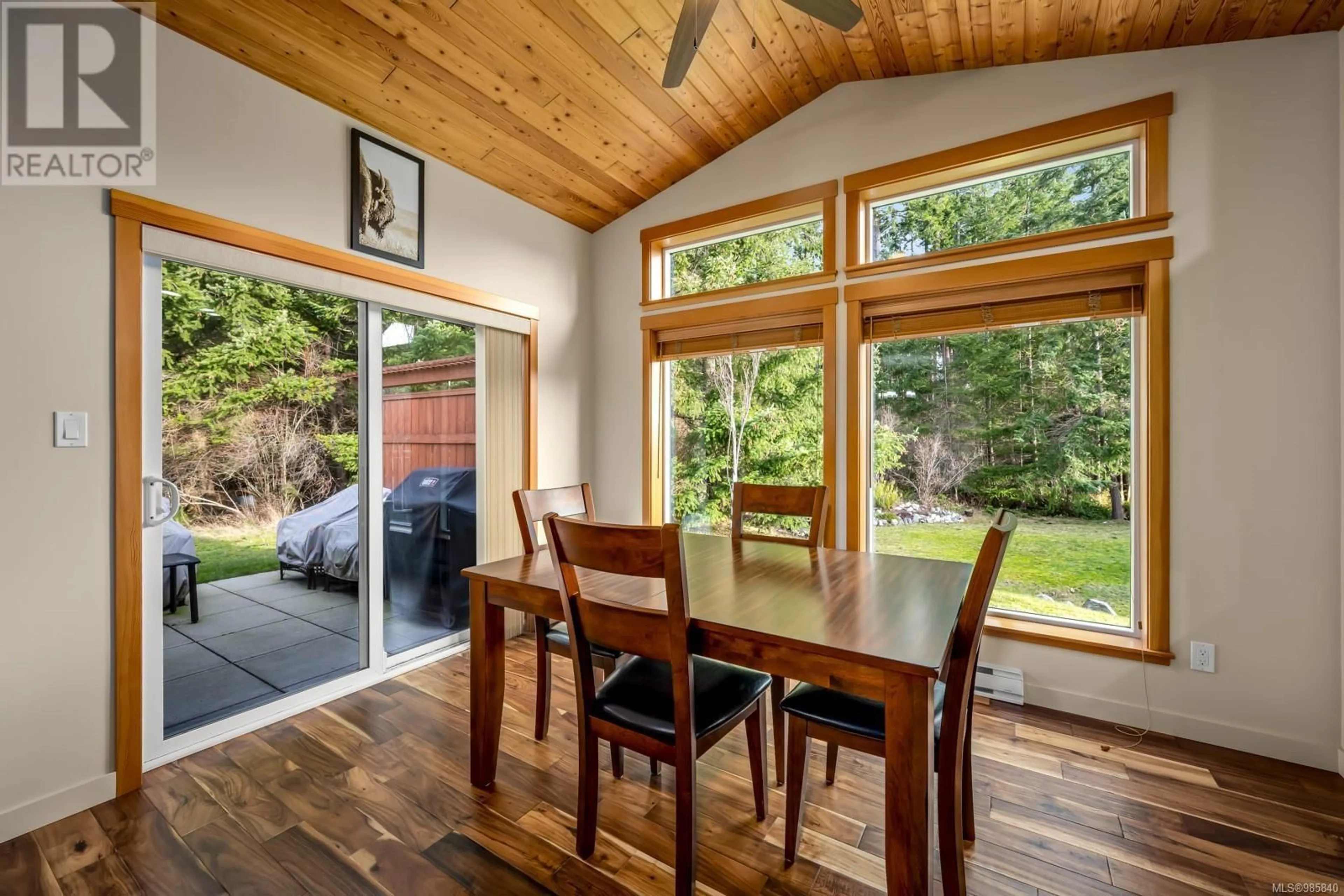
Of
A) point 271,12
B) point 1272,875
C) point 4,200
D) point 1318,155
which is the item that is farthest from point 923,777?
point 271,12

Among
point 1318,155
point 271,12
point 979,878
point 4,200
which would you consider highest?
point 271,12

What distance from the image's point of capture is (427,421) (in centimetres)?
307

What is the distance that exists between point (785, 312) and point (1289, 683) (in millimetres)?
2648

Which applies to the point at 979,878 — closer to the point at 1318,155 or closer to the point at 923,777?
the point at 923,777

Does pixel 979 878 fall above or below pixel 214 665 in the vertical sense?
below

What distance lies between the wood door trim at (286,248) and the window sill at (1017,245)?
7.08ft

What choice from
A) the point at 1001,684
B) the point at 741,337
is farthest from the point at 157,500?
the point at 1001,684

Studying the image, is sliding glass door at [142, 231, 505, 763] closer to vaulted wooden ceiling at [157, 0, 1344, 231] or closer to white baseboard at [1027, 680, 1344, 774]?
vaulted wooden ceiling at [157, 0, 1344, 231]

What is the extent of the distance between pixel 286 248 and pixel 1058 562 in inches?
148

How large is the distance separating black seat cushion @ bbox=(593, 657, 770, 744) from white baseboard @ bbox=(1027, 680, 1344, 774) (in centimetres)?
166

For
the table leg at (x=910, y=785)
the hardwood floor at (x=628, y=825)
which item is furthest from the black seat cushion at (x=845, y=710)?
the hardwood floor at (x=628, y=825)

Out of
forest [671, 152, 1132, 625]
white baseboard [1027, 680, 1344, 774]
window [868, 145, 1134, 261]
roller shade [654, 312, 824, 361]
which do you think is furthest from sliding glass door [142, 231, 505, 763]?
white baseboard [1027, 680, 1344, 774]

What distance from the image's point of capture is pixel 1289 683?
214 centimetres

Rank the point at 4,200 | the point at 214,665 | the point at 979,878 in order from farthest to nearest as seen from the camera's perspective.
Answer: the point at 214,665
the point at 4,200
the point at 979,878
